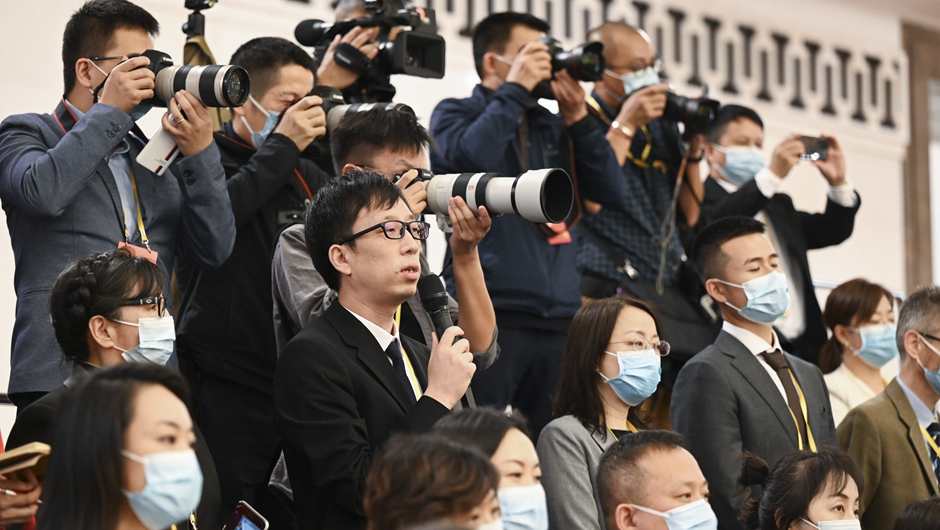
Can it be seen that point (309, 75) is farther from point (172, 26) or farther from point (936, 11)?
point (936, 11)

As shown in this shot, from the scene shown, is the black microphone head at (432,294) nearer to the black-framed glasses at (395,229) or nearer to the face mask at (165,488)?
the black-framed glasses at (395,229)

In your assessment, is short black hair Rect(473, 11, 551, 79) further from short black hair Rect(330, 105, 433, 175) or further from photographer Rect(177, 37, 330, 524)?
short black hair Rect(330, 105, 433, 175)

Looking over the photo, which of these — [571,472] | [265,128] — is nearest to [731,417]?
[571,472]

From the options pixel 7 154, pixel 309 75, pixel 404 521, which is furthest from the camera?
pixel 309 75

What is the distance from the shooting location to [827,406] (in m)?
3.46

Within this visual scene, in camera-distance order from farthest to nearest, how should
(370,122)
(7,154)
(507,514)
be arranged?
(370,122), (7,154), (507,514)

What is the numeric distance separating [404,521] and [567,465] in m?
0.99

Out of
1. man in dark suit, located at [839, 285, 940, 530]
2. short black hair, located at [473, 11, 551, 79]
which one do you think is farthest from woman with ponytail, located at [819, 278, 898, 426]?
short black hair, located at [473, 11, 551, 79]

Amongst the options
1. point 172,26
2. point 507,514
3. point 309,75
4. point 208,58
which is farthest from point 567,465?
point 172,26

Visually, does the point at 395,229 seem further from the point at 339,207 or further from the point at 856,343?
the point at 856,343

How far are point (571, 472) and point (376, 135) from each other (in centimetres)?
98

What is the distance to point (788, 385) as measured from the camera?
3.39 meters

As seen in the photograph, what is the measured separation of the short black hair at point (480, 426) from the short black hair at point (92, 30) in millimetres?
1357

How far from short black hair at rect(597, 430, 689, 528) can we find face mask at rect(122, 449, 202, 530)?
1.06 metres
